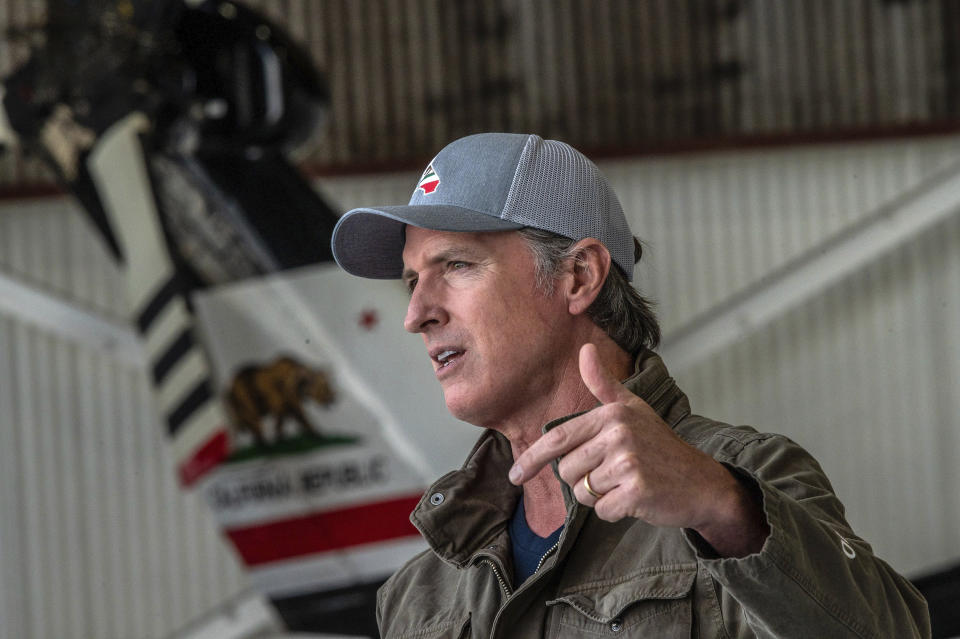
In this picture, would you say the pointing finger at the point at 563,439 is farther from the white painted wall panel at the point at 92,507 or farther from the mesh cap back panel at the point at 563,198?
the white painted wall panel at the point at 92,507

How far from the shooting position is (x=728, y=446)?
126 cm

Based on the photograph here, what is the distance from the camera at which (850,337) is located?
22.2 ft

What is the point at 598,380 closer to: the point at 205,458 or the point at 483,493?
the point at 483,493

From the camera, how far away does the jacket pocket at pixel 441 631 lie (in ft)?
4.65

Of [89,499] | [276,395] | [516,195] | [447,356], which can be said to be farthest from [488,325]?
[89,499]

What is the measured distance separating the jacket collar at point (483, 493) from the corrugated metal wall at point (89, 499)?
5269 millimetres

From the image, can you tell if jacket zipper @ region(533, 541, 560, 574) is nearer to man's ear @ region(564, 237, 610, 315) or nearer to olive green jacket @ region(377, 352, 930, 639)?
olive green jacket @ region(377, 352, 930, 639)

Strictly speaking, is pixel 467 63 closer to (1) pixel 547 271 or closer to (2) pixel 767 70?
(2) pixel 767 70

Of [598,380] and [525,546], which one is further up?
[598,380]

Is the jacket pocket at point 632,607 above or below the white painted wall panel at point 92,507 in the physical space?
above

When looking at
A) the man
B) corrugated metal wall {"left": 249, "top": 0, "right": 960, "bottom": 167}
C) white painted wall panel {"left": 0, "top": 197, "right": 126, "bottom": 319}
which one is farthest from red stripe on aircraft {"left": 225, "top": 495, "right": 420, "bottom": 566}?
corrugated metal wall {"left": 249, "top": 0, "right": 960, "bottom": 167}

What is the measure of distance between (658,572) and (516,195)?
50 cm

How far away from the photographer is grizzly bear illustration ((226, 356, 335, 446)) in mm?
3789

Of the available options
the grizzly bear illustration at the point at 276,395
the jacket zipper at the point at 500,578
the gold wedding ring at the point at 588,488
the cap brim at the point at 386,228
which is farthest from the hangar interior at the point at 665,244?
the gold wedding ring at the point at 588,488
